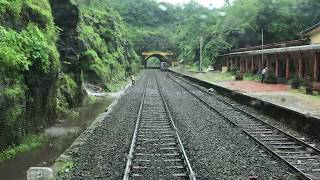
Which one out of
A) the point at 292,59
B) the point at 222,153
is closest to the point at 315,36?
the point at 292,59

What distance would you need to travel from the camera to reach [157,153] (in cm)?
1146

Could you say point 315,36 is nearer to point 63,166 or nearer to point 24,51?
point 24,51

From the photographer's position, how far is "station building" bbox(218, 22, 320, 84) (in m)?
31.4

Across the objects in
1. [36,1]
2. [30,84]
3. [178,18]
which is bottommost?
[30,84]

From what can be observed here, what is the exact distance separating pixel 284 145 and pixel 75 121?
9271mm

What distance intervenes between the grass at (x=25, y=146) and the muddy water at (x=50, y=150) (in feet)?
0.47

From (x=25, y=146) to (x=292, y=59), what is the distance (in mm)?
32691

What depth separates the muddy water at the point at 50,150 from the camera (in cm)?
1033

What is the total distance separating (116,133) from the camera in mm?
14875

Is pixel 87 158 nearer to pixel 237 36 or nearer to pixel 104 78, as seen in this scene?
pixel 104 78

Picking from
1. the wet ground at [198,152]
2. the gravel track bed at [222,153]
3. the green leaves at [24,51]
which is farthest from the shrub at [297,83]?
the green leaves at [24,51]

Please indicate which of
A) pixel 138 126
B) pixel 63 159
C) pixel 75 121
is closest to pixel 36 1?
pixel 75 121

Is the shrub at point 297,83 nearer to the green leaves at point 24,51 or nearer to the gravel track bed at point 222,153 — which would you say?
the gravel track bed at point 222,153

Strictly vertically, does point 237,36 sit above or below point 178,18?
below
